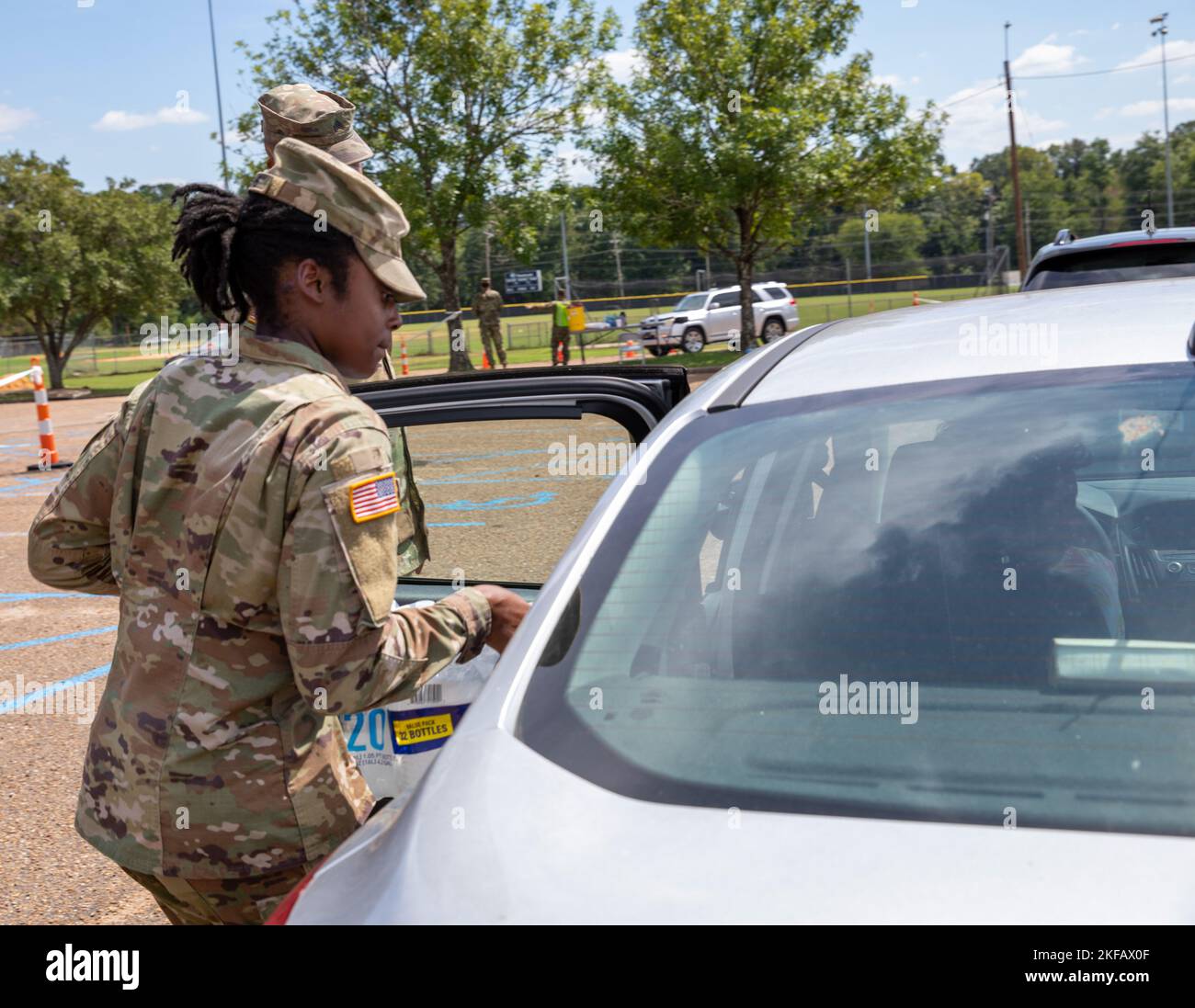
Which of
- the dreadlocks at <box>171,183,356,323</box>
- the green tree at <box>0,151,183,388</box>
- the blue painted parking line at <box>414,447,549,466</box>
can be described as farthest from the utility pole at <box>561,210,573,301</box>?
the dreadlocks at <box>171,183,356,323</box>

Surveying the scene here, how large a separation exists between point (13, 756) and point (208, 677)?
4.08 meters

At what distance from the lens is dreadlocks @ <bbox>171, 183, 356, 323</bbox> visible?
2.04 m

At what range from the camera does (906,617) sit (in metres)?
1.78

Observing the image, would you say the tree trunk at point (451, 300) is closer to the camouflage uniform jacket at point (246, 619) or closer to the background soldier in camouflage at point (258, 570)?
the background soldier in camouflage at point (258, 570)

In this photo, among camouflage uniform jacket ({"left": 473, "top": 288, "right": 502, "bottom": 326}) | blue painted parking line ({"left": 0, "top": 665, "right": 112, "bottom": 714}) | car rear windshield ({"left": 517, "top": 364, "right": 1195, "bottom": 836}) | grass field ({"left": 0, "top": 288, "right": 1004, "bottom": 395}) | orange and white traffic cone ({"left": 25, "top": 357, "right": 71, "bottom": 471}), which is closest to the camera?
car rear windshield ({"left": 517, "top": 364, "right": 1195, "bottom": 836})

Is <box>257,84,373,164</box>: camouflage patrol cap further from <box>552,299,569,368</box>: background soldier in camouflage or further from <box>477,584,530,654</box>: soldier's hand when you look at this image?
<box>552,299,569,368</box>: background soldier in camouflage

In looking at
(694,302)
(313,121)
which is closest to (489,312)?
(694,302)

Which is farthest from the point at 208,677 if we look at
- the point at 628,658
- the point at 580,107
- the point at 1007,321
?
the point at 580,107

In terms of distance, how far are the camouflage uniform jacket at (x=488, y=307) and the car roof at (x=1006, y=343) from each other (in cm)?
2320

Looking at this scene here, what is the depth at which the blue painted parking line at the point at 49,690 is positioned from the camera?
6.19 meters

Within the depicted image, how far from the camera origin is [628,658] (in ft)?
6.06

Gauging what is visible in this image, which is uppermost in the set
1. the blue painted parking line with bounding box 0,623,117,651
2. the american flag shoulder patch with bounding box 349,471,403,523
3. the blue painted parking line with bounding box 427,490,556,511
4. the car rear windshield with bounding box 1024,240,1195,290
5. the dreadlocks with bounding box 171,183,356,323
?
the car rear windshield with bounding box 1024,240,1195,290
